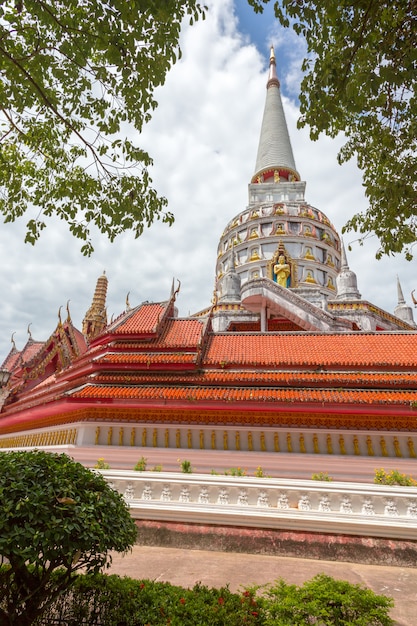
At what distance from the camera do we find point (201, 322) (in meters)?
14.4

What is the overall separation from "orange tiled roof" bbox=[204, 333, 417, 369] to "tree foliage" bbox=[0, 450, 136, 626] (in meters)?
8.48

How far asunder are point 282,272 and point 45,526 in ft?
96.8

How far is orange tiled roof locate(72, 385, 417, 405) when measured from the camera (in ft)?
31.2

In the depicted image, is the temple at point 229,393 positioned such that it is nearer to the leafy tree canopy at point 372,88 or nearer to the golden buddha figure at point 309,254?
the leafy tree canopy at point 372,88

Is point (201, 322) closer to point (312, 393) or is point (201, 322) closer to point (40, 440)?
point (312, 393)

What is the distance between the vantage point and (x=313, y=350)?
12.2 metres

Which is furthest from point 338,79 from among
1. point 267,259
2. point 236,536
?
point 267,259

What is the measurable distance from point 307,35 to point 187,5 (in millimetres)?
1946

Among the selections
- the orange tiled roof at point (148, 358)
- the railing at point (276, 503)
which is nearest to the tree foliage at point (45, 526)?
the railing at point (276, 503)

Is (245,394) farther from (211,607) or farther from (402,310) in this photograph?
(402,310)

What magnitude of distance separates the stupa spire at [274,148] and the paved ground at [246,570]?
4608 cm

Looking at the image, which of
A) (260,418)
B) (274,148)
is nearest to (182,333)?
(260,418)

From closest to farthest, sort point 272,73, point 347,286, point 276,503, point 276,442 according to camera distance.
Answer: point 276,503, point 276,442, point 347,286, point 272,73

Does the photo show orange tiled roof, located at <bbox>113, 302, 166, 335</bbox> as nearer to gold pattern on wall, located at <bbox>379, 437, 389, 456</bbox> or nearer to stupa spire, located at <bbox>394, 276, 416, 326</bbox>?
gold pattern on wall, located at <bbox>379, 437, 389, 456</bbox>
